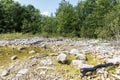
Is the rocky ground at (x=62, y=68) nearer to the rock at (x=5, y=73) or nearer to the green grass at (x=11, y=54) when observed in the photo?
the rock at (x=5, y=73)

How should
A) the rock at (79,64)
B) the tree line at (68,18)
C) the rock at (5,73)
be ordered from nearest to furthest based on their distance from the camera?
the rock at (79,64), the rock at (5,73), the tree line at (68,18)

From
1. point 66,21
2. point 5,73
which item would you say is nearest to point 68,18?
point 66,21

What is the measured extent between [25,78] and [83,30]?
38943mm

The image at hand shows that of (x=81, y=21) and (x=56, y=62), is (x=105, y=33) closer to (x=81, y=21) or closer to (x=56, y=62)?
(x=56, y=62)

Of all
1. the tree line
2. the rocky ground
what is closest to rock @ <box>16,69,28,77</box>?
the rocky ground

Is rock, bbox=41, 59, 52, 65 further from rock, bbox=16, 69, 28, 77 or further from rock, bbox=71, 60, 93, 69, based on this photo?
rock, bbox=71, 60, 93, 69

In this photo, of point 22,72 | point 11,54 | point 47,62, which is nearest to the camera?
point 22,72

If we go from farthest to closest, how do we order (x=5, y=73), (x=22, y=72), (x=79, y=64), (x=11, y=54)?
(x=11, y=54) < (x=5, y=73) < (x=22, y=72) < (x=79, y=64)

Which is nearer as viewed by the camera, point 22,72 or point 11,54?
point 22,72

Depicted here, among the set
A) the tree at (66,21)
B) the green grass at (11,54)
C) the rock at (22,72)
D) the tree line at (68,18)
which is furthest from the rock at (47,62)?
the tree at (66,21)

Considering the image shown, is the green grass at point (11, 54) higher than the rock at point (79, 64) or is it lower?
lower

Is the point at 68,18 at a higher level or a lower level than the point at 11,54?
higher

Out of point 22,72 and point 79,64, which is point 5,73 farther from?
point 79,64

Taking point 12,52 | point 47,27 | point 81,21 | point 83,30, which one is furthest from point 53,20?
point 12,52
